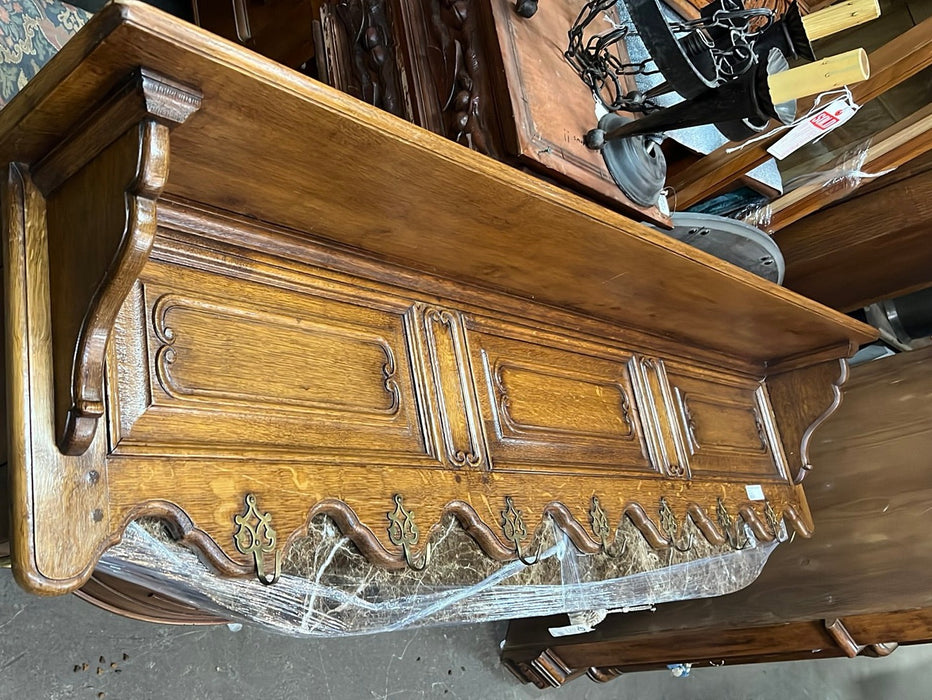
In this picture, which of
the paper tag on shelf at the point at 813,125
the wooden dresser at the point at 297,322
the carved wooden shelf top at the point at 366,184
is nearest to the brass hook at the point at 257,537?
the wooden dresser at the point at 297,322

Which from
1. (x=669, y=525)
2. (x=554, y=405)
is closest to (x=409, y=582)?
(x=554, y=405)

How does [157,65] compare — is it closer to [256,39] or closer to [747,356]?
[256,39]

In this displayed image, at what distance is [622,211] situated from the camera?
1.29 metres

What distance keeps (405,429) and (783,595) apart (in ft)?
4.33

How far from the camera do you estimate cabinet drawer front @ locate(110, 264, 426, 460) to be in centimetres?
85

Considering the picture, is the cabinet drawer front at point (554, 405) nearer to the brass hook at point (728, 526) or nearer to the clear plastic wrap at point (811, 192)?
the brass hook at point (728, 526)

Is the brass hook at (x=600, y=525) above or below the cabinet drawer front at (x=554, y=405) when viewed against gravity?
below

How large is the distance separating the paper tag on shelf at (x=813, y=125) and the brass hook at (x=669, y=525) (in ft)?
2.24

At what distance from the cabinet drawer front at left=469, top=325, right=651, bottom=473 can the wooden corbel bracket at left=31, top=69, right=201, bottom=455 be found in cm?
59

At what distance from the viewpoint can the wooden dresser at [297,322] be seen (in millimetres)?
714

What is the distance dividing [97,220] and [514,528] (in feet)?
2.18

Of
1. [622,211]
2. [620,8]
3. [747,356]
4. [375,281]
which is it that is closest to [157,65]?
[375,281]

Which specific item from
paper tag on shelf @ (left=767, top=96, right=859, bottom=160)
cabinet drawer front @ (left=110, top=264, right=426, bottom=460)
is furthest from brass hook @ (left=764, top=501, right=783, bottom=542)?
cabinet drawer front @ (left=110, top=264, right=426, bottom=460)

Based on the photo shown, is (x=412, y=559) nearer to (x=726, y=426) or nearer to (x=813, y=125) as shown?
(x=726, y=426)
